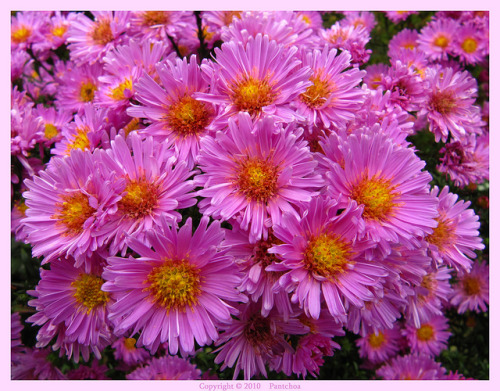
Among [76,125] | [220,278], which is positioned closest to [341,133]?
[220,278]

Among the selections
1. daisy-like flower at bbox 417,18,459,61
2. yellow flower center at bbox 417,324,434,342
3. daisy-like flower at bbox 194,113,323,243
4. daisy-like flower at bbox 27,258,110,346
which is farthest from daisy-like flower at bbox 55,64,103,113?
yellow flower center at bbox 417,324,434,342

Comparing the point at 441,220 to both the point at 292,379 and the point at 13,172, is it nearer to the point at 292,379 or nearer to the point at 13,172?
the point at 292,379

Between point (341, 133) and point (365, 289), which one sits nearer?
point (365, 289)

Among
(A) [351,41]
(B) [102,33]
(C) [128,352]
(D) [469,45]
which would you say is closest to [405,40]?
(D) [469,45]

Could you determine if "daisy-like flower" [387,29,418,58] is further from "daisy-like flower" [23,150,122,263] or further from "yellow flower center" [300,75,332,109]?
"daisy-like flower" [23,150,122,263]

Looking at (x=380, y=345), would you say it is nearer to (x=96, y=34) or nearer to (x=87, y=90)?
(x=87, y=90)
